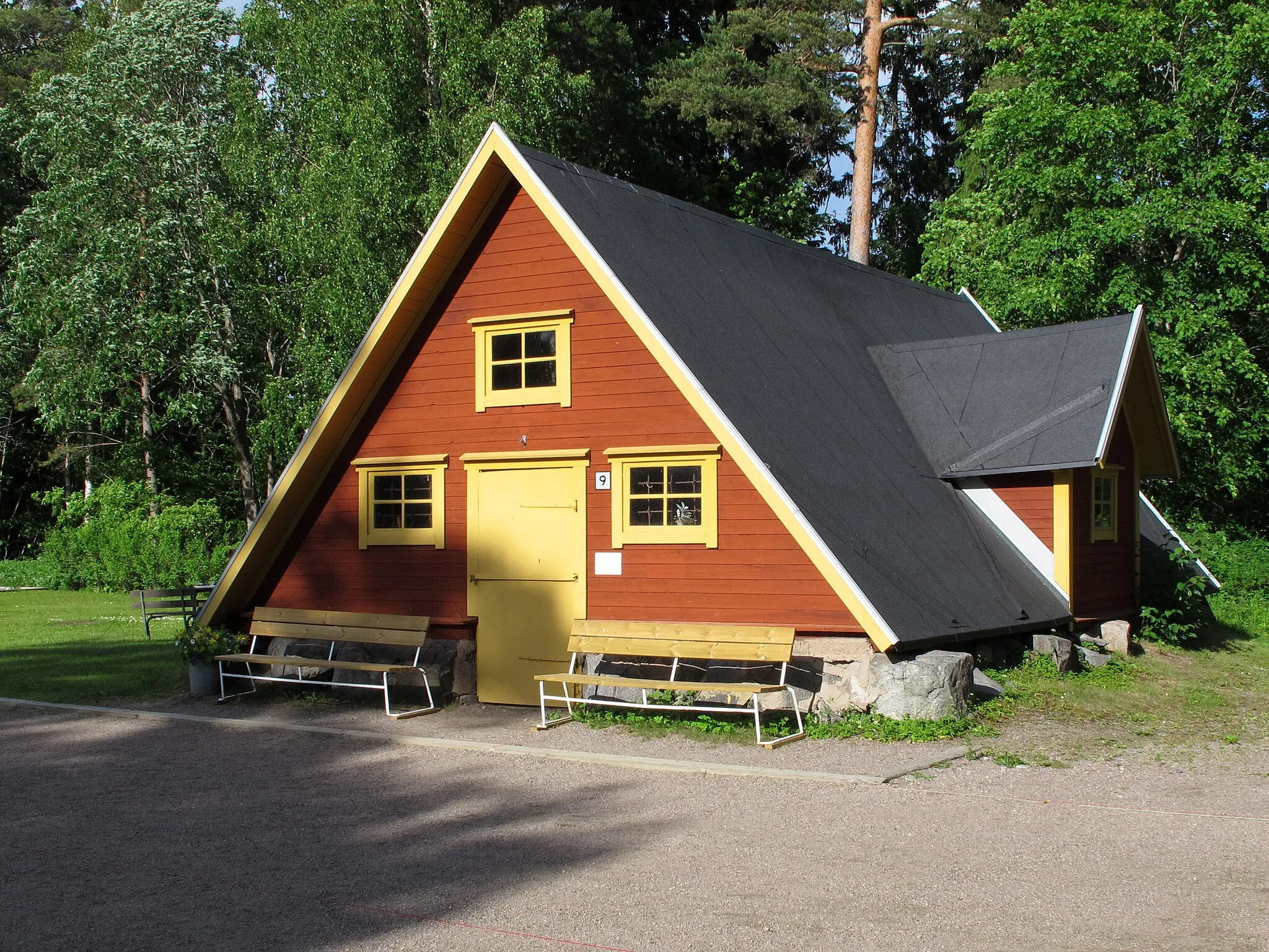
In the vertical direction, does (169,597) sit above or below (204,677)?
above

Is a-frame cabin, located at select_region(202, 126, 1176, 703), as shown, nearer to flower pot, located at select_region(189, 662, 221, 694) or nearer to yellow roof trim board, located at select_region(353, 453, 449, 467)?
yellow roof trim board, located at select_region(353, 453, 449, 467)

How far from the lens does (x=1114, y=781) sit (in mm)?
9164

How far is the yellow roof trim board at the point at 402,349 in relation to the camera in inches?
438

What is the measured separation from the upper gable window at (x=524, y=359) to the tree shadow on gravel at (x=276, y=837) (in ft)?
12.9

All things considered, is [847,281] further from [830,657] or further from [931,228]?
[931,228]

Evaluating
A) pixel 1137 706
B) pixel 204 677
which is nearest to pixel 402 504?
pixel 204 677

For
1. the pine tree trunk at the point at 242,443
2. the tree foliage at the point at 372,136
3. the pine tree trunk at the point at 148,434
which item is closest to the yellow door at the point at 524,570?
the tree foliage at the point at 372,136

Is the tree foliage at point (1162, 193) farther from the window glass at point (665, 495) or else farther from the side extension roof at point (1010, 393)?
the window glass at point (665, 495)

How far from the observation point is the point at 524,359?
43.9 ft

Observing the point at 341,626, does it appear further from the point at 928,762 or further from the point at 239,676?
the point at 928,762

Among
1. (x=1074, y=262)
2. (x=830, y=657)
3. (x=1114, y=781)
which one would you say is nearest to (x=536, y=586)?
(x=830, y=657)

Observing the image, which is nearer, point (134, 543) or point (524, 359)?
point (524, 359)

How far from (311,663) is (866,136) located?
2110cm

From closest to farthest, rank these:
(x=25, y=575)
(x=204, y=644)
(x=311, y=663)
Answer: (x=311, y=663), (x=204, y=644), (x=25, y=575)
